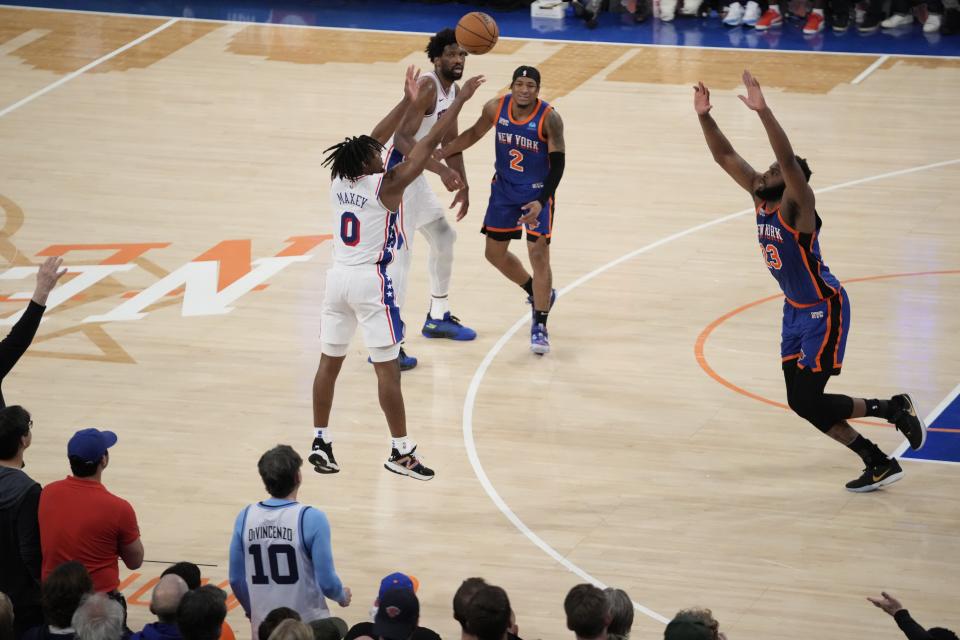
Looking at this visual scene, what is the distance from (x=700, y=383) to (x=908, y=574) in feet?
9.66

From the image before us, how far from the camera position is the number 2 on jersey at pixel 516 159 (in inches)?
454

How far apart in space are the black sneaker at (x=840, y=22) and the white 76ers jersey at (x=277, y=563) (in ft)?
52.3

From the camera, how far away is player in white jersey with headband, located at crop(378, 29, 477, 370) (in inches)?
435

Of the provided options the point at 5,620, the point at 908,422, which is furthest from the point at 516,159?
the point at 5,620

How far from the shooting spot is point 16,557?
7.32 meters

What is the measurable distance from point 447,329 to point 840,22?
11.2 meters

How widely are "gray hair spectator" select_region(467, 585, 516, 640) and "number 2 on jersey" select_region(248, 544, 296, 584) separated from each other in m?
1.26

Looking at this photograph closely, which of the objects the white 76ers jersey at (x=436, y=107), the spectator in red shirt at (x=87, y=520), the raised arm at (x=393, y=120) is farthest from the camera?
the white 76ers jersey at (x=436, y=107)

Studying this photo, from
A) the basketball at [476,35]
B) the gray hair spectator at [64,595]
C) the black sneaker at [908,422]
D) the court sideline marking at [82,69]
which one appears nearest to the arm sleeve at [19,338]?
the gray hair spectator at [64,595]

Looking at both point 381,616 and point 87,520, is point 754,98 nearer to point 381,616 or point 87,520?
point 381,616

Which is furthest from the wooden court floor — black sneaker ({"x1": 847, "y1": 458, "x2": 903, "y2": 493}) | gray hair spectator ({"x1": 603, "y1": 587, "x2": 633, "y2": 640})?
gray hair spectator ({"x1": 603, "y1": 587, "x2": 633, "y2": 640})

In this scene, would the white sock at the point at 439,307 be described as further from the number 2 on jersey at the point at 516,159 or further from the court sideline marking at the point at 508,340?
the number 2 on jersey at the point at 516,159

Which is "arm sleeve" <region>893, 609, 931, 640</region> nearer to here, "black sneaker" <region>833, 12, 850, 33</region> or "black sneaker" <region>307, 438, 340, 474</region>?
"black sneaker" <region>307, 438, 340, 474</region>

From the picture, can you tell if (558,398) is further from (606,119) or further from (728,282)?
(606,119)
